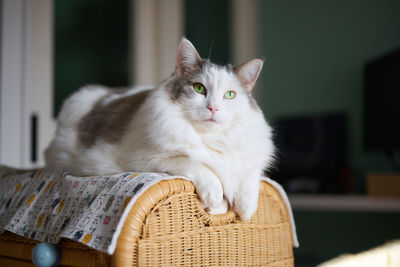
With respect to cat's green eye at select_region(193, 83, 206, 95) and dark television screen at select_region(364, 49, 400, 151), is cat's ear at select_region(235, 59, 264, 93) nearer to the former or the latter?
cat's green eye at select_region(193, 83, 206, 95)

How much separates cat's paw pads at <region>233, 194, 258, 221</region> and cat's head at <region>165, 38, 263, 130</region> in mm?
220

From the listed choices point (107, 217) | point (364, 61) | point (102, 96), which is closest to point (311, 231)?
point (364, 61)

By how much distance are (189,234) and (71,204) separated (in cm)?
35

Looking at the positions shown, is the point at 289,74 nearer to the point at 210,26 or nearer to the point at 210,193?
the point at 210,26

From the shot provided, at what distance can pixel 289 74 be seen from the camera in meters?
3.45

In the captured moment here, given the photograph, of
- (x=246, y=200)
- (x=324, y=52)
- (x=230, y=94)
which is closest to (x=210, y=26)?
(x=324, y=52)

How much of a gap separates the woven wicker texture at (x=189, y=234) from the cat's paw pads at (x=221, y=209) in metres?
0.01

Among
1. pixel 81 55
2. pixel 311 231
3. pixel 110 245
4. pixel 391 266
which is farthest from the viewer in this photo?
pixel 311 231

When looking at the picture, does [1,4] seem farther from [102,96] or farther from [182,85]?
[182,85]

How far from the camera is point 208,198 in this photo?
3.59 feet

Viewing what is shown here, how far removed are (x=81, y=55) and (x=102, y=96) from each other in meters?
1.38

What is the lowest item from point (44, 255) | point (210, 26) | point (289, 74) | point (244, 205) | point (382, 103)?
point (44, 255)

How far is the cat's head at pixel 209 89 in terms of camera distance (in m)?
1.21

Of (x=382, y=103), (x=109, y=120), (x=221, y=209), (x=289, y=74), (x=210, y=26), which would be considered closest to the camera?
(x=221, y=209)
